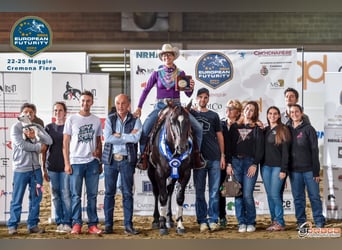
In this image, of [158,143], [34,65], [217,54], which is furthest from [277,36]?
[34,65]

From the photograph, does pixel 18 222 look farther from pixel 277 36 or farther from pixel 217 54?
pixel 277 36

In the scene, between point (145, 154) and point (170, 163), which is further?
point (145, 154)

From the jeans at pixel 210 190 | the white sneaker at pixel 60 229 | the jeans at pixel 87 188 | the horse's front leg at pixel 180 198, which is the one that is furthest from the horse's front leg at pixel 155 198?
the white sneaker at pixel 60 229

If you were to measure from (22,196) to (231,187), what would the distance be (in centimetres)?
191

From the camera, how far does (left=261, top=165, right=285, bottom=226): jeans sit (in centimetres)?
593

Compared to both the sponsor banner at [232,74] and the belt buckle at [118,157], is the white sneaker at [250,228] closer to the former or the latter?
the sponsor banner at [232,74]

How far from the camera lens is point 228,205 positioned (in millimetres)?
6301

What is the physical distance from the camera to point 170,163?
5672 millimetres

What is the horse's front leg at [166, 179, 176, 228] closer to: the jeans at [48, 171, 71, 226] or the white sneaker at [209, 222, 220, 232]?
the white sneaker at [209, 222, 220, 232]

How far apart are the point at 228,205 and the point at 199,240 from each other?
0.77 m

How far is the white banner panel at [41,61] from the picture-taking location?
5.85 m

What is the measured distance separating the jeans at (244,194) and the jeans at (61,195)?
60.4 inches

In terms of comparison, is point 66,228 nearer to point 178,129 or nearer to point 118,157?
point 118,157

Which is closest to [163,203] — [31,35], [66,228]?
[66,228]
